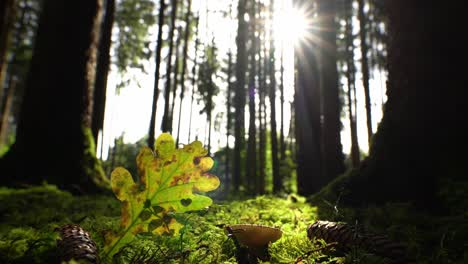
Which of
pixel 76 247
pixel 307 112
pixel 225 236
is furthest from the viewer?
pixel 307 112

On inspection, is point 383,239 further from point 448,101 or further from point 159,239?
point 448,101

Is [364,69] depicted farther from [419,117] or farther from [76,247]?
[76,247]

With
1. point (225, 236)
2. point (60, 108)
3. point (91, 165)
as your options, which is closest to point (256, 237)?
point (225, 236)

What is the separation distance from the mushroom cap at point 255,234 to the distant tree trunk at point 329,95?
6424 millimetres

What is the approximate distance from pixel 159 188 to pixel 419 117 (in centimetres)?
324

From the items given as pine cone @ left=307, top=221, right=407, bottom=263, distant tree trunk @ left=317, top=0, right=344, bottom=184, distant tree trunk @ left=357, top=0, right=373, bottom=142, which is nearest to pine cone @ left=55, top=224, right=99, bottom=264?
pine cone @ left=307, top=221, right=407, bottom=263

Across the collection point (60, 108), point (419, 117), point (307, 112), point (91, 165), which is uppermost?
point (307, 112)

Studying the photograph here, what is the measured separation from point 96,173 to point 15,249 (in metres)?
4.40

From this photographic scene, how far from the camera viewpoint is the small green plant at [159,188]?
59.6 inches

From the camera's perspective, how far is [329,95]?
27.7 feet

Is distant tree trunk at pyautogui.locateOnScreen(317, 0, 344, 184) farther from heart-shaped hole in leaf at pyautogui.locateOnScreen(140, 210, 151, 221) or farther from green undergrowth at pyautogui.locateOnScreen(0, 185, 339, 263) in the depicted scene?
heart-shaped hole in leaf at pyautogui.locateOnScreen(140, 210, 151, 221)

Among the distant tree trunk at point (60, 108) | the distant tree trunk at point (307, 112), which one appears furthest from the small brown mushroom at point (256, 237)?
the distant tree trunk at point (307, 112)

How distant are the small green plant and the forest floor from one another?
9 centimetres

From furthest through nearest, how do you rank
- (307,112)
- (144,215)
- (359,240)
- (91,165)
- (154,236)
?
(307,112)
(91,165)
(154,236)
(359,240)
(144,215)
